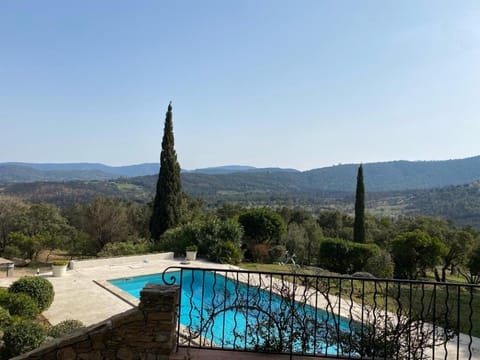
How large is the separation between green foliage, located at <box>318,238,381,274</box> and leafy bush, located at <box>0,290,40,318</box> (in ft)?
40.6

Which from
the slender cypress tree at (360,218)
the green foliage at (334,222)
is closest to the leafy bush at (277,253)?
the slender cypress tree at (360,218)

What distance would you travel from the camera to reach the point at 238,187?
114625 millimetres

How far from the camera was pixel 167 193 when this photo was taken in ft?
61.6

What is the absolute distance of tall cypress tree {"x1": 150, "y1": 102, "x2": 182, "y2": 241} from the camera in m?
18.6

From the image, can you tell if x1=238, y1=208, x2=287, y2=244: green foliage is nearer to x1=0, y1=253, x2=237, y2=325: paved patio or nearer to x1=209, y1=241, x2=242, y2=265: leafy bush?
x1=209, y1=241, x2=242, y2=265: leafy bush

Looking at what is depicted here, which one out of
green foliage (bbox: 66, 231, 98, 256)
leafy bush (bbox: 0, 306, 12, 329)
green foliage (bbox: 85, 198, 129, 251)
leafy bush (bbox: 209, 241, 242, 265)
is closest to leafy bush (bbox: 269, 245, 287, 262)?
leafy bush (bbox: 209, 241, 242, 265)

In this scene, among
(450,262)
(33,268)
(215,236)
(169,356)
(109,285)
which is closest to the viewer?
(169,356)

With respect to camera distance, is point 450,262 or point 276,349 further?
point 450,262

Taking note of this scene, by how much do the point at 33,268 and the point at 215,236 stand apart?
7226mm

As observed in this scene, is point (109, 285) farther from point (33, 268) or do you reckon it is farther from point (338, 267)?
point (338, 267)

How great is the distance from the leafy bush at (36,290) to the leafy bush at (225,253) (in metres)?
7.77

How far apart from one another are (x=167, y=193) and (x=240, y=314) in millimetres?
10883

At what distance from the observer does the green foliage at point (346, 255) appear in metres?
15.6

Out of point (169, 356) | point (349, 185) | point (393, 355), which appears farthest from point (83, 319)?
point (349, 185)
